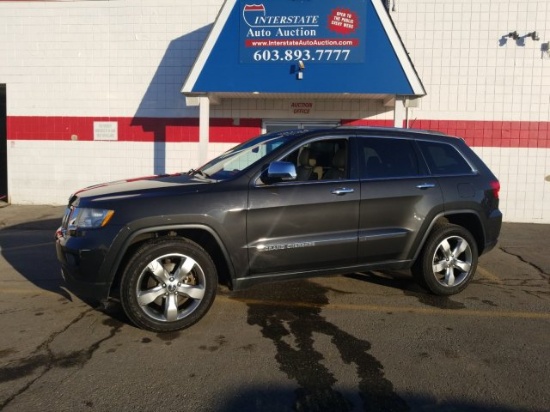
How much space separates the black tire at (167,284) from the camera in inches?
160

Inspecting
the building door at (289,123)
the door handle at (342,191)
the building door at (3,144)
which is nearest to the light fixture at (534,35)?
the building door at (289,123)

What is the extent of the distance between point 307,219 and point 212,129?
8.02 meters

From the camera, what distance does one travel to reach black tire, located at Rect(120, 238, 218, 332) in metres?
4.05

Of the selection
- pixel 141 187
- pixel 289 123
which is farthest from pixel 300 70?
pixel 141 187

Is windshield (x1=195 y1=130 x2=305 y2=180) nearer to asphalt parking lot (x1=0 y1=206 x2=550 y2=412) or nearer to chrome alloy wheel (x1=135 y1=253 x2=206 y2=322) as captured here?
chrome alloy wheel (x1=135 y1=253 x2=206 y2=322)

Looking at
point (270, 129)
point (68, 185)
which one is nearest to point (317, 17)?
point (270, 129)

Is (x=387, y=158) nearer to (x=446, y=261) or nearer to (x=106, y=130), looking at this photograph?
(x=446, y=261)

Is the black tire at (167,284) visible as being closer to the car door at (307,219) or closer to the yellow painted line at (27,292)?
the car door at (307,219)

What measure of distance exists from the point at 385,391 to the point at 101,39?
1172 centimetres

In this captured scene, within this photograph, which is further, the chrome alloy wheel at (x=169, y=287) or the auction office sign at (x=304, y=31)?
the auction office sign at (x=304, y=31)

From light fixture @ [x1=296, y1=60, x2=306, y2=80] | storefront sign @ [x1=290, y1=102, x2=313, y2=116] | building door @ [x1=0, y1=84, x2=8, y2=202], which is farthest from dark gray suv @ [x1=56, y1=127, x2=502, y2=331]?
building door @ [x1=0, y1=84, x2=8, y2=202]

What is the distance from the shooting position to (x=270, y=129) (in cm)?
1201

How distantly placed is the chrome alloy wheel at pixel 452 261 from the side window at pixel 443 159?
78 cm

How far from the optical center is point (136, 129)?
1221cm
